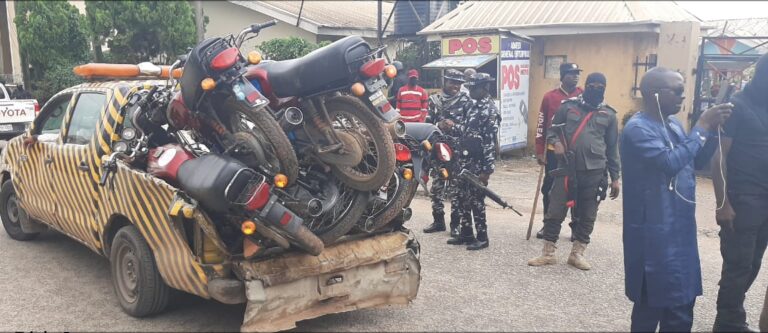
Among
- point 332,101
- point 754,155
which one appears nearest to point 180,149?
point 332,101

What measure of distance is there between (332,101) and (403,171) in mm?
755

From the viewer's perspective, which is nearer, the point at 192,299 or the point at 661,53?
the point at 192,299

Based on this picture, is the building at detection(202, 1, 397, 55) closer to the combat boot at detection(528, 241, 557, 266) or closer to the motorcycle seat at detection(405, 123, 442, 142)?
the combat boot at detection(528, 241, 557, 266)

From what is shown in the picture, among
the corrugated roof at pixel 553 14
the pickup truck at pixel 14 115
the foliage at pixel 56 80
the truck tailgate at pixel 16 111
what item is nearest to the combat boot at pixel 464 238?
the corrugated roof at pixel 553 14

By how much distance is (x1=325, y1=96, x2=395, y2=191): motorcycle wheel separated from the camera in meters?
3.96

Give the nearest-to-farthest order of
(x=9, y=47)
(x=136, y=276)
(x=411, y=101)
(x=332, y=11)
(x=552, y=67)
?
(x=136, y=276) < (x=411, y=101) < (x=552, y=67) < (x=9, y=47) < (x=332, y=11)

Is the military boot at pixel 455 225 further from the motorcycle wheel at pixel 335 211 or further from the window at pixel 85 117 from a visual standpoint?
the window at pixel 85 117

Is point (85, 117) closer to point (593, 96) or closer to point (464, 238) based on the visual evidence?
point (464, 238)

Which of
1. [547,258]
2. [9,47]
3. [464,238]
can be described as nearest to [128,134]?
[464,238]

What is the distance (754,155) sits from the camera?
402 centimetres

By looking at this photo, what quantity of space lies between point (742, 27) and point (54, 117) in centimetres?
1147

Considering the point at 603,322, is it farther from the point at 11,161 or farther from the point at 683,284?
the point at 11,161

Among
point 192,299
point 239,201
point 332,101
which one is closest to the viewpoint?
point 239,201

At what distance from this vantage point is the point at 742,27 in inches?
457
